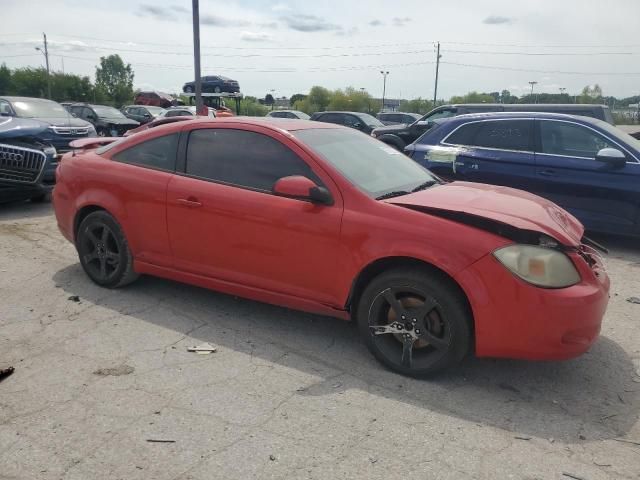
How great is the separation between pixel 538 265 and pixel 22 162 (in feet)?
23.1

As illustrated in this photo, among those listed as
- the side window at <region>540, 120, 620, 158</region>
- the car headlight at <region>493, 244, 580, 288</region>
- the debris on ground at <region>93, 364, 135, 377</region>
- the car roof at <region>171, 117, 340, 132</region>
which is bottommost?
the debris on ground at <region>93, 364, 135, 377</region>

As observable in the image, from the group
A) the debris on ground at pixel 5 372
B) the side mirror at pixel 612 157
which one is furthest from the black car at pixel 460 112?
the debris on ground at pixel 5 372

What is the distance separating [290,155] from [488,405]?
205cm

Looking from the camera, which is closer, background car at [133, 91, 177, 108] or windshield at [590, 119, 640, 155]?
windshield at [590, 119, 640, 155]

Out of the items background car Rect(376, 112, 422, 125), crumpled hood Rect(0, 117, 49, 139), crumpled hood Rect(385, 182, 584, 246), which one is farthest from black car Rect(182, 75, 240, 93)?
crumpled hood Rect(385, 182, 584, 246)

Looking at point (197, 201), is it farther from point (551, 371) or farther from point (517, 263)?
point (551, 371)

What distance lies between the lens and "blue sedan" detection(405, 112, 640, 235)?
6355mm

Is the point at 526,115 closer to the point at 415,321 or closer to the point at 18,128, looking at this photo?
the point at 415,321

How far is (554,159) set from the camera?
6.74 meters

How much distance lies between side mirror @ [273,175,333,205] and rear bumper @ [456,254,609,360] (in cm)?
100

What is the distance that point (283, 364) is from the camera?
356 cm

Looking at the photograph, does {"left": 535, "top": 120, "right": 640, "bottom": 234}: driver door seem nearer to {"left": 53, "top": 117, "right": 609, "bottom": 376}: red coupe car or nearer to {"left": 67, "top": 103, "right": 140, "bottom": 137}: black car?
{"left": 53, "top": 117, "right": 609, "bottom": 376}: red coupe car

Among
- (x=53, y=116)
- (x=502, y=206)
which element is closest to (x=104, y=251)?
(x=502, y=206)

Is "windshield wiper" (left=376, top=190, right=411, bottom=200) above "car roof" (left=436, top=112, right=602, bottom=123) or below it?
below
